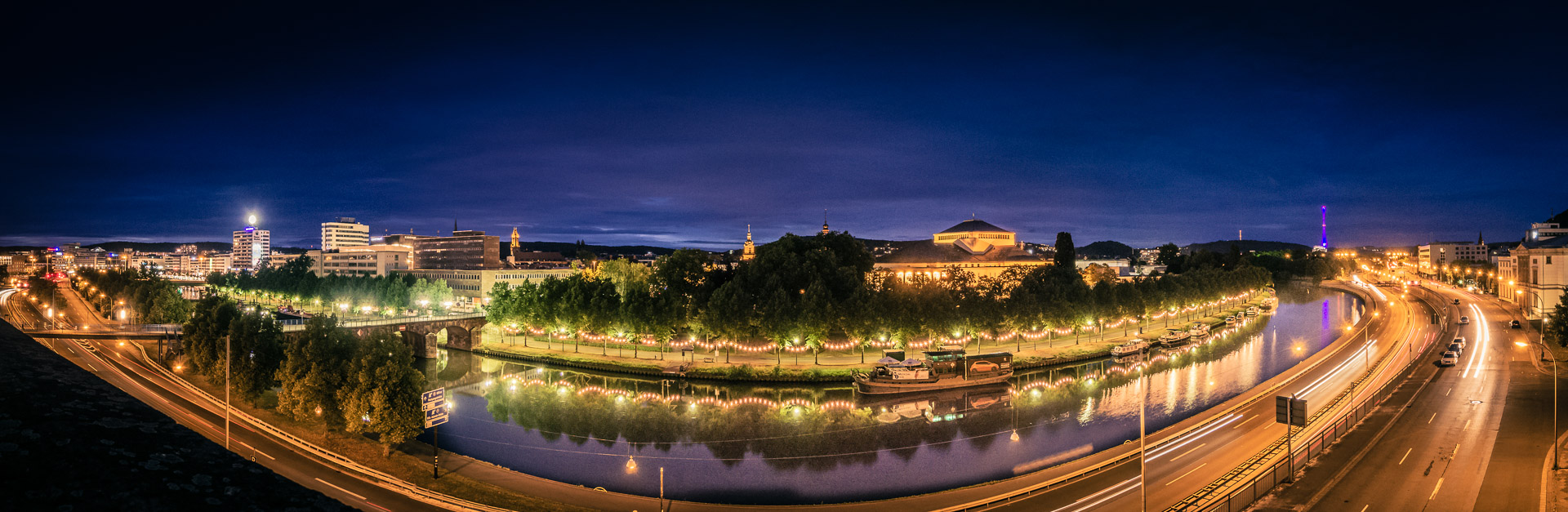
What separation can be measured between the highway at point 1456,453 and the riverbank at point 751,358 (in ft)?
76.5

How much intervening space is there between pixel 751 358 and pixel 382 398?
105 feet

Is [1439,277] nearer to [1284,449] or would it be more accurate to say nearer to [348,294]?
[1284,449]

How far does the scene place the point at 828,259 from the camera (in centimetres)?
6469

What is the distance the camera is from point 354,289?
95750mm

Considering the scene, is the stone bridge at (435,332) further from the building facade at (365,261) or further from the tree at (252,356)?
the building facade at (365,261)

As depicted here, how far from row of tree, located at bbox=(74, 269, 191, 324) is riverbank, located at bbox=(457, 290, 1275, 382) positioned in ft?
95.7

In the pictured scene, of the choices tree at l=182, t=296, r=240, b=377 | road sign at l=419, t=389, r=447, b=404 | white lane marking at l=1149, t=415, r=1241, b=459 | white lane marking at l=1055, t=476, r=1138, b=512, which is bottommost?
white lane marking at l=1055, t=476, r=1138, b=512

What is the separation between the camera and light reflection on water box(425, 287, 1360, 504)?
30.0m

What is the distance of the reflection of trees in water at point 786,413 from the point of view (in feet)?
115

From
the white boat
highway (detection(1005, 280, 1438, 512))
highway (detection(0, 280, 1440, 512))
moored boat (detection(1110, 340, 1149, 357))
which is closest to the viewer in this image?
highway (detection(1005, 280, 1438, 512))

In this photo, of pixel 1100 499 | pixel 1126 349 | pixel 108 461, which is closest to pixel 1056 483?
pixel 1100 499

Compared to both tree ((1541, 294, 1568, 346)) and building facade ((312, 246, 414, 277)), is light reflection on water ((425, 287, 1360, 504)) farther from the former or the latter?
building facade ((312, 246, 414, 277))

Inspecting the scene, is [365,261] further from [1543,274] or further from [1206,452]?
[1543,274]

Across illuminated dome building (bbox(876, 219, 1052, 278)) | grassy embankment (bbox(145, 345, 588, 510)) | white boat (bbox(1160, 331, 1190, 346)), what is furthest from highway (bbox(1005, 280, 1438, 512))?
illuminated dome building (bbox(876, 219, 1052, 278))
